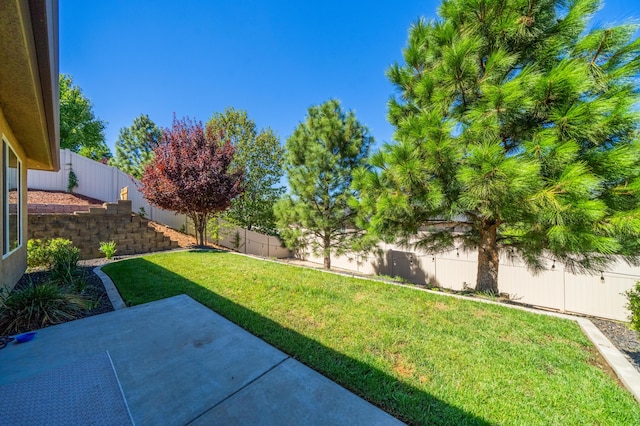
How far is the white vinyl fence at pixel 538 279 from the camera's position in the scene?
587cm

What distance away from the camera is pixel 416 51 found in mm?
5027

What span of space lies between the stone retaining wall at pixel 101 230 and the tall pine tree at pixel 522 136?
8884mm

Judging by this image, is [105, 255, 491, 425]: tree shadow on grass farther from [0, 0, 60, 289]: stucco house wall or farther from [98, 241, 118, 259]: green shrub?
[98, 241, 118, 259]: green shrub

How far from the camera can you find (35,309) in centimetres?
348

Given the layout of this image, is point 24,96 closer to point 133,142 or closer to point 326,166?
point 326,166

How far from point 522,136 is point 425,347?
387 centimetres

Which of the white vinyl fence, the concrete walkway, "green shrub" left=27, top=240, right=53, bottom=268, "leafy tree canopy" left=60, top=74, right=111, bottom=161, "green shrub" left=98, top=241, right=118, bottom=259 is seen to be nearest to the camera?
the concrete walkway

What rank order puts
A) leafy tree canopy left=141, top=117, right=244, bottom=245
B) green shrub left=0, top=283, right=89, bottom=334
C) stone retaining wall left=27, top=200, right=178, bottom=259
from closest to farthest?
green shrub left=0, top=283, right=89, bottom=334 → stone retaining wall left=27, top=200, right=178, bottom=259 → leafy tree canopy left=141, top=117, right=244, bottom=245

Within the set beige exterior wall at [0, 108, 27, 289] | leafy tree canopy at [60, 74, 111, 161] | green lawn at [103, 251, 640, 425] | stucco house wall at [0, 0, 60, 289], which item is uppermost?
leafy tree canopy at [60, 74, 111, 161]

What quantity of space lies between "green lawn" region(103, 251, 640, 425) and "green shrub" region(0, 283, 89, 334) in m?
0.75

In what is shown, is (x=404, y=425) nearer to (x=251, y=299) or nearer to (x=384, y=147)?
(x=251, y=299)

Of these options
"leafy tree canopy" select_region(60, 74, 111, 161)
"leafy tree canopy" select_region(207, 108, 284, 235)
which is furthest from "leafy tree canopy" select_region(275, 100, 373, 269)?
"leafy tree canopy" select_region(60, 74, 111, 161)

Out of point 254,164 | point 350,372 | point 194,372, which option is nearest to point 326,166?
point 254,164

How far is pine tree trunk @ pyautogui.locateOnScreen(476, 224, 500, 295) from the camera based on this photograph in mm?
5047
